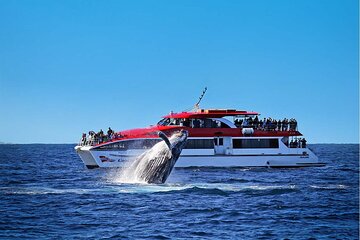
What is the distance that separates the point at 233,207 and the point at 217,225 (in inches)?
138

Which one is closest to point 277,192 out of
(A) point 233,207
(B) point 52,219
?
(A) point 233,207

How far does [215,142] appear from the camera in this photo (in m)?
45.4

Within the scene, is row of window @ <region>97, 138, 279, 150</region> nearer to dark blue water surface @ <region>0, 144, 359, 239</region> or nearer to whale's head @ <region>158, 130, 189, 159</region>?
dark blue water surface @ <region>0, 144, 359, 239</region>

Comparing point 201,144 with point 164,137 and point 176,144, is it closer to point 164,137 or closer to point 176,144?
point 176,144

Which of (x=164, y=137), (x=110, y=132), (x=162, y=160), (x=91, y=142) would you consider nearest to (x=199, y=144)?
(x=110, y=132)

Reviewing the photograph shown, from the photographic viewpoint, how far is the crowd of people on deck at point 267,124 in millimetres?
46719

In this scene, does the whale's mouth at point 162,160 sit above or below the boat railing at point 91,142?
below

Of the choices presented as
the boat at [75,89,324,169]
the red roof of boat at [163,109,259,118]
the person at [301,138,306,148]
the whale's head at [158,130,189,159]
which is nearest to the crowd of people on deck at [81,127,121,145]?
the boat at [75,89,324,169]

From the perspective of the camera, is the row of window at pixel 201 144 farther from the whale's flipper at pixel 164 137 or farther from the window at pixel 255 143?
the whale's flipper at pixel 164 137

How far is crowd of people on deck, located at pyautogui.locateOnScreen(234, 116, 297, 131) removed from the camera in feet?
153

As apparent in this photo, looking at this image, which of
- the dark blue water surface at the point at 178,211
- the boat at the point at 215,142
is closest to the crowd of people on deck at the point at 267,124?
the boat at the point at 215,142

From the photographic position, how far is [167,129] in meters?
44.3

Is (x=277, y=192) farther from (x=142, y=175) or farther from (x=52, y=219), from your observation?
(x=52, y=219)

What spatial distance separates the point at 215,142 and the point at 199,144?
4.70 feet
